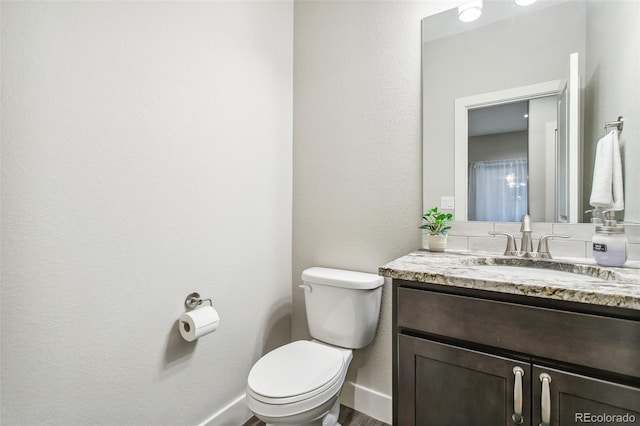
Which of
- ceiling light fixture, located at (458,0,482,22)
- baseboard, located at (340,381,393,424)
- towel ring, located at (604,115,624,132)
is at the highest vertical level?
ceiling light fixture, located at (458,0,482,22)

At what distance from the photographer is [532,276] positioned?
3.28 feet

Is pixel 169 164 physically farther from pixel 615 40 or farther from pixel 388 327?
pixel 615 40

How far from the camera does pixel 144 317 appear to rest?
3.73 feet

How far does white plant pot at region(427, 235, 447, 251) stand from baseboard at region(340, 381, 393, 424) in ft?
2.75

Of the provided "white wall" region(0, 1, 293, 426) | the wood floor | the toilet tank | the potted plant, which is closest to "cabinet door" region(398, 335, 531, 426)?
the toilet tank

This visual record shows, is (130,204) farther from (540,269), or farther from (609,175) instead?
(609,175)

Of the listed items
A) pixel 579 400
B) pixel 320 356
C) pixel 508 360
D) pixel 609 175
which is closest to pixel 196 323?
pixel 320 356

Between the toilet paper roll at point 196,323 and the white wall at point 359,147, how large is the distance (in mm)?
716

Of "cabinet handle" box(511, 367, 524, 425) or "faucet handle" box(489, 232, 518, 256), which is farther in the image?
"faucet handle" box(489, 232, 518, 256)

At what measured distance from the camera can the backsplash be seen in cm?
111

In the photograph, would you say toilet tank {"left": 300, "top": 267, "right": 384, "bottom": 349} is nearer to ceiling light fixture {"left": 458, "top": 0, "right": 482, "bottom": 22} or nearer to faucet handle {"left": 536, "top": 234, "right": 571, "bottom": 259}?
faucet handle {"left": 536, "top": 234, "right": 571, "bottom": 259}

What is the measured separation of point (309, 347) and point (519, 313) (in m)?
0.93

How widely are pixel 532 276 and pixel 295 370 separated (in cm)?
96

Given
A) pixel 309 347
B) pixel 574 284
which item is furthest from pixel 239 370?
pixel 574 284
